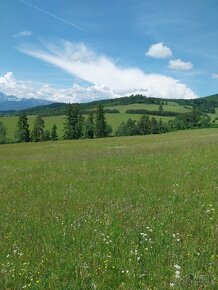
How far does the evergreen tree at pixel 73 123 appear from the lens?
363ft

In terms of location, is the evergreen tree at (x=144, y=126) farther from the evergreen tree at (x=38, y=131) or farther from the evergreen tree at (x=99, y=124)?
the evergreen tree at (x=38, y=131)

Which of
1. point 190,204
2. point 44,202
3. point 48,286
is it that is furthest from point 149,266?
point 44,202

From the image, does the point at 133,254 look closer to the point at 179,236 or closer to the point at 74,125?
the point at 179,236

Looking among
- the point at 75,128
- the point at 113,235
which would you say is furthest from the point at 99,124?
the point at 113,235

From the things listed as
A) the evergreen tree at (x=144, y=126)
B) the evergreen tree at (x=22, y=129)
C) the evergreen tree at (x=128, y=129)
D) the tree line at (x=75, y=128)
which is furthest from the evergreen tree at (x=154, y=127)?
the evergreen tree at (x=22, y=129)

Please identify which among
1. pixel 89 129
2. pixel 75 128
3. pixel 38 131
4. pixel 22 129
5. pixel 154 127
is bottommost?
pixel 154 127

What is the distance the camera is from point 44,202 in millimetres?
9984

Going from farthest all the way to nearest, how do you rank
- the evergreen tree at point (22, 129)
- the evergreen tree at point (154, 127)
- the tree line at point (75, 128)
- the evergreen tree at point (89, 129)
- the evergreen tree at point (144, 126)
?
the evergreen tree at point (144, 126) < the evergreen tree at point (154, 127) < the evergreen tree at point (89, 129) < the tree line at point (75, 128) < the evergreen tree at point (22, 129)

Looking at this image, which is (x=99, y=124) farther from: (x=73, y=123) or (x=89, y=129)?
(x=73, y=123)

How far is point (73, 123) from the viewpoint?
11175 centimetres

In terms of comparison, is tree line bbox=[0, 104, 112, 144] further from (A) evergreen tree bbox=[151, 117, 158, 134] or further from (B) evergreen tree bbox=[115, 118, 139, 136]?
(A) evergreen tree bbox=[151, 117, 158, 134]

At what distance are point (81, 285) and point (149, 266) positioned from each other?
1191 mm

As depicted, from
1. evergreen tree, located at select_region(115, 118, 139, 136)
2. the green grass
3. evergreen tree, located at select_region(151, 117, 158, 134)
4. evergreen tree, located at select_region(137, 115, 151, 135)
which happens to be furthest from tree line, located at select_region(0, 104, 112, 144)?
the green grass

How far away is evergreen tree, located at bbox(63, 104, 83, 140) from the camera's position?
110750mm
